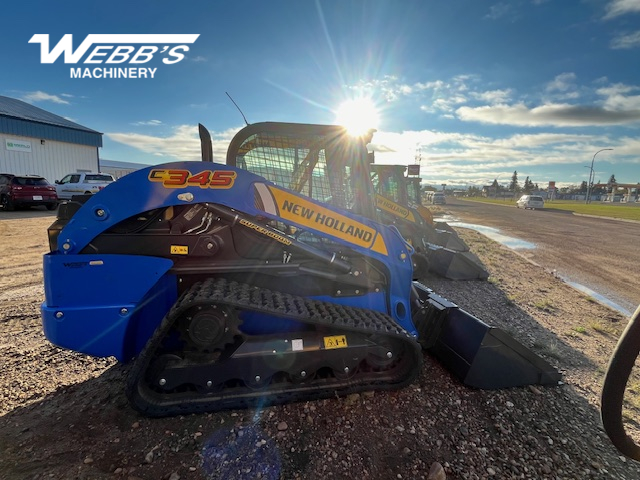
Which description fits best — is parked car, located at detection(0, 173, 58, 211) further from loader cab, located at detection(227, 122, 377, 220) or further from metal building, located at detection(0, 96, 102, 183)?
loader cab, located at detection(227, 122, 377, 220)

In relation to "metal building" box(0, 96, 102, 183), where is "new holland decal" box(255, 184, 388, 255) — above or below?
below

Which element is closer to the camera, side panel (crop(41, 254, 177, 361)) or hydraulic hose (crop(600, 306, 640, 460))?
hydraulic hose (crop(600, 306, 640, 460))

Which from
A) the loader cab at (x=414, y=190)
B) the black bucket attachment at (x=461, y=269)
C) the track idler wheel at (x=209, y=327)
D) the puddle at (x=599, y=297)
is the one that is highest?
the loader cab at (x=414, y=190)

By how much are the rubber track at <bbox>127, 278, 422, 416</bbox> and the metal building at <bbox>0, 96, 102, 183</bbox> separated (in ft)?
90.3

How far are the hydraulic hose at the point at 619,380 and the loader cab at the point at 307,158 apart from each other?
7.21 ft

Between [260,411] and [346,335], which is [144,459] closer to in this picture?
[260,411]

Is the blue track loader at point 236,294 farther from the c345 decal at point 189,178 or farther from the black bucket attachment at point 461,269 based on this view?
the black bucket attachment at point 461,269

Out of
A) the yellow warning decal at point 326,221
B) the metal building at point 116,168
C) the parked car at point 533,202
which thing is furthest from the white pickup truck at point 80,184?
the parked car at point 533,202

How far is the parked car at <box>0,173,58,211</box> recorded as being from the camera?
15.0 metres

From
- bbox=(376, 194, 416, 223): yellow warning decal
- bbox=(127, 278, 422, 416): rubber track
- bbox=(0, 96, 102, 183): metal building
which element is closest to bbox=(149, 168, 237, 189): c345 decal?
→ bbox=(127, 278, 422, 416): rubber track

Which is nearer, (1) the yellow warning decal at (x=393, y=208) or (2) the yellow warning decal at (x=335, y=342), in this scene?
(2) the yellow warning decal at (x=335, y=342)

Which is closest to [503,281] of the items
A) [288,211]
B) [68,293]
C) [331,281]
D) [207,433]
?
[331,281]

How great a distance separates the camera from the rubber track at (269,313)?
2369 millimetres

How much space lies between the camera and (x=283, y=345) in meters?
2.59
